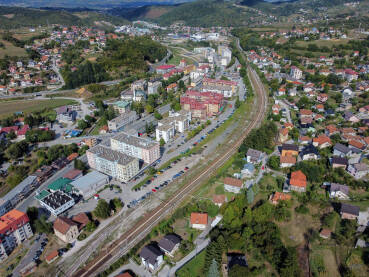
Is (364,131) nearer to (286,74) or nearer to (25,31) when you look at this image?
(286,74)

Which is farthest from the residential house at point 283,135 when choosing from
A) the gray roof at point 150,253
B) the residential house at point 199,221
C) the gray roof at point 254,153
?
the gray roof at point 150,253

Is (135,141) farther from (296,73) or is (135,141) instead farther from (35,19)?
(35,19)

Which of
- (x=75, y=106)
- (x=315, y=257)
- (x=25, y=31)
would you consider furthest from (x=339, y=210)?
(x=25, y=31)

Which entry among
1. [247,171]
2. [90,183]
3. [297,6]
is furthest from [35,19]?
[297,6]

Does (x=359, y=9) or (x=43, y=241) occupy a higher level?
(x=359, y=9)

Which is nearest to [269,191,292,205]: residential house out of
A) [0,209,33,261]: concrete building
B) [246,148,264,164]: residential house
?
[246,148,264,164]: residential house

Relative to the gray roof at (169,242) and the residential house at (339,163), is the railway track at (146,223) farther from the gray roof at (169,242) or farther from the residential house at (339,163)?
the residential house at (339,163)
